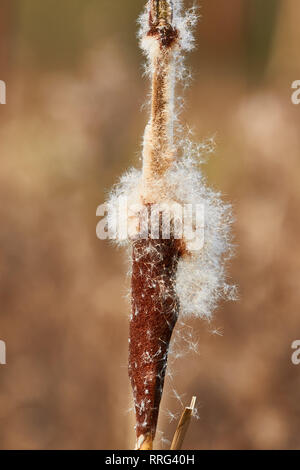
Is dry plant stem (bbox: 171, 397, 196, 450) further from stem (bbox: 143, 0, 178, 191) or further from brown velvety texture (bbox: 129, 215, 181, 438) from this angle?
stem (bbox: 143, 0, 178, 191)

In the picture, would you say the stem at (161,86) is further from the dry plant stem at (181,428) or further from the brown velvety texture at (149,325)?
the dry plant stem at (181,428)

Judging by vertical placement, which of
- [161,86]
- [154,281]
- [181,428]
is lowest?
[181,428]

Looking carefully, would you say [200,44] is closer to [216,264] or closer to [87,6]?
[87,6]

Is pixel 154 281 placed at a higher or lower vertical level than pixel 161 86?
lower

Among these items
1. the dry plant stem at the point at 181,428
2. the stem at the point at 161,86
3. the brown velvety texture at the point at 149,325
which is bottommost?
the dry plant stem at the point at 181,428

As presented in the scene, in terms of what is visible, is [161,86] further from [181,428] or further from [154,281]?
[181,428]

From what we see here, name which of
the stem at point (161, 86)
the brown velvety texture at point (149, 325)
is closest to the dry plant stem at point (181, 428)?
the brown velvety texture at point (149, 325)

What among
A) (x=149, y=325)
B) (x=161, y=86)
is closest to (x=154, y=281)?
(x=149, y=325)

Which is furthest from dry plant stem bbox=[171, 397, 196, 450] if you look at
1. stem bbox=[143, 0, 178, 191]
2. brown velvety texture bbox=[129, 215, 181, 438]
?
stem bbox=[143, 0, 178, 191]
